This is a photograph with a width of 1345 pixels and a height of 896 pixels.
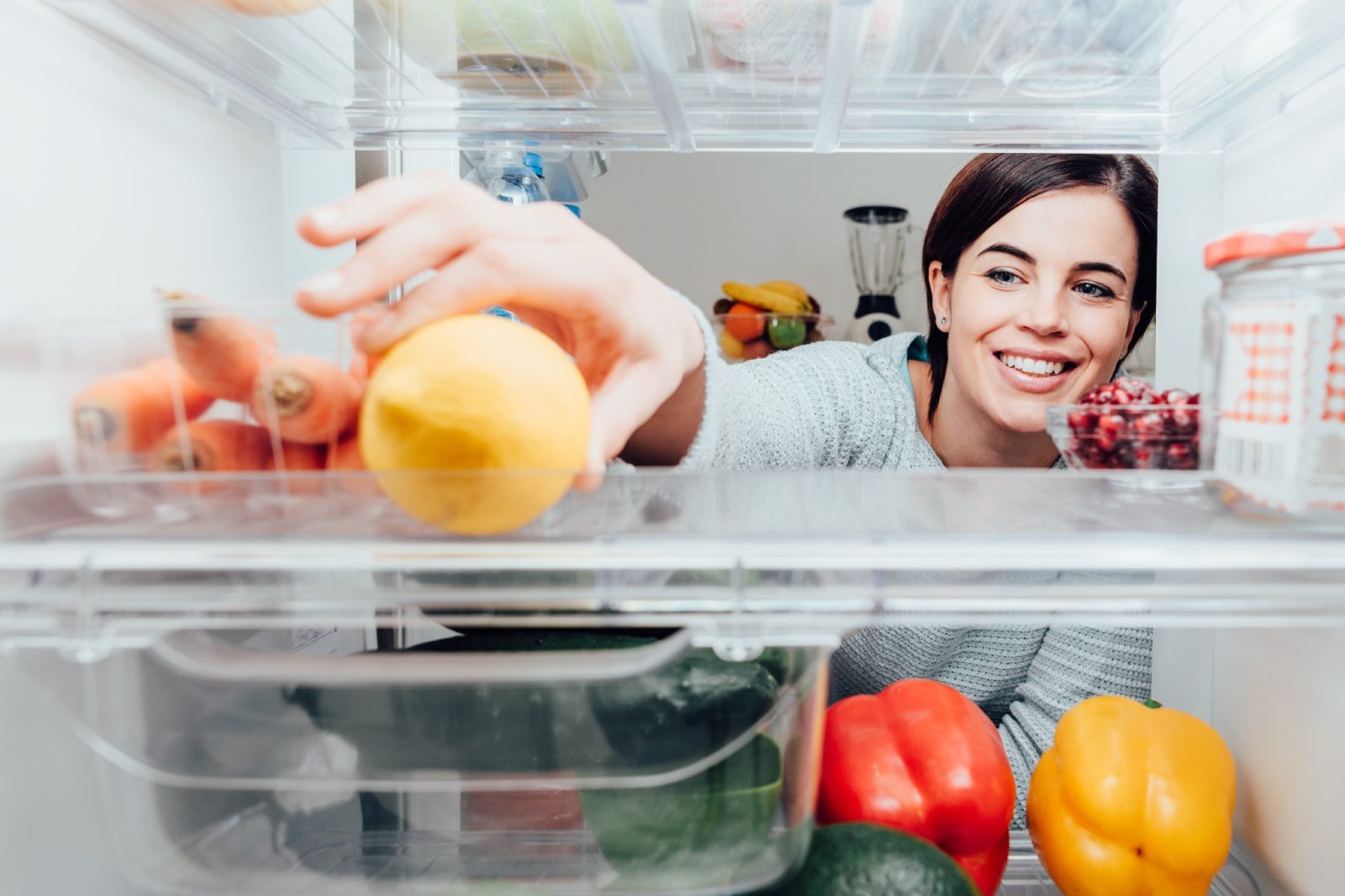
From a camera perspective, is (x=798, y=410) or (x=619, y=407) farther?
(x=798, y=410)

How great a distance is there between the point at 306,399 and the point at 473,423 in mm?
93

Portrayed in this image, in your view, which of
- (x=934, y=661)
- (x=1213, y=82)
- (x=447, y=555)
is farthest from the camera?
(x=934, y=661)

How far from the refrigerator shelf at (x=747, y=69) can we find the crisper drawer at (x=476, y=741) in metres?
0.39

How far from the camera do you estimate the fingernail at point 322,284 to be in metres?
0.37

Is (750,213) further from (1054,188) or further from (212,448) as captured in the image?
(212,448)

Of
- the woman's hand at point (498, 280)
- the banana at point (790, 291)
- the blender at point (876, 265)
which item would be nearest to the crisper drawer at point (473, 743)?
the woman's hand at point (498, 280)

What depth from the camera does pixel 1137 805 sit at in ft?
1.62

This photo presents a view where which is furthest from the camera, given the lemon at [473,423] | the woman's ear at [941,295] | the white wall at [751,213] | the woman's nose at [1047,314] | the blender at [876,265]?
the white wall at [751,213]

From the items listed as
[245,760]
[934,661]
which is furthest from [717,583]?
[934,661]

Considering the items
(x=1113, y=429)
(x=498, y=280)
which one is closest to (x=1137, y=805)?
(x=1113, y=429)

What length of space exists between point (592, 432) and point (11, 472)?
0.92 feet

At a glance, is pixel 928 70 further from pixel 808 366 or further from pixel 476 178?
pixel 476 178

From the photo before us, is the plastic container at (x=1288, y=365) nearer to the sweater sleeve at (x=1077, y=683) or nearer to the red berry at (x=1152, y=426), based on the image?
the red berry at (x=1152, y=426)

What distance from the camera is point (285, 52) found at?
0.64 meters
